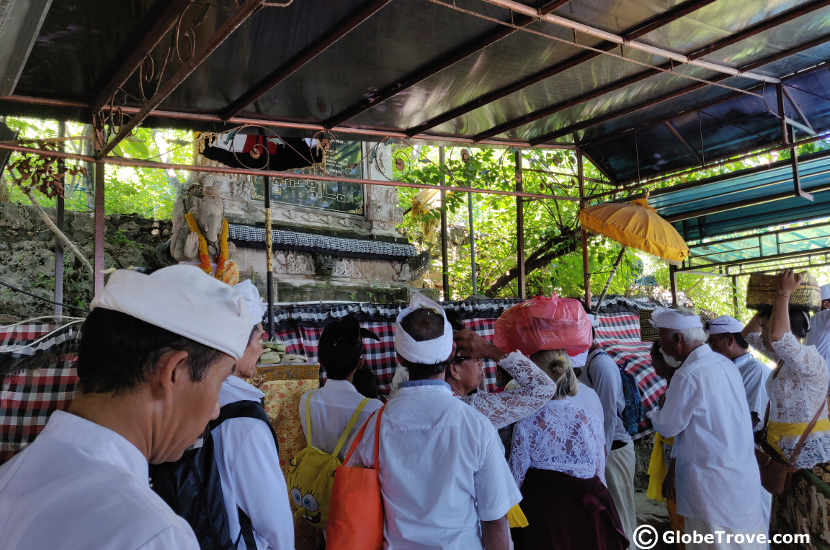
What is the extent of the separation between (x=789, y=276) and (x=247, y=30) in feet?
11.9

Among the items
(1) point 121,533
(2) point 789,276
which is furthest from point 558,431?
(1) point 121,533

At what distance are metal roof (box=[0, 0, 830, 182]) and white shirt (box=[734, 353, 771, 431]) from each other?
2427mm

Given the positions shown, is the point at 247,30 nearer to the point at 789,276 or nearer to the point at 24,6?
the point at 24,6

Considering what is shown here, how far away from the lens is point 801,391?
3.85 m

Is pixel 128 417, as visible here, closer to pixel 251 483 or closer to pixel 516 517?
pixel 251 483

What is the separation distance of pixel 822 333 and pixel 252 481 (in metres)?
4.29

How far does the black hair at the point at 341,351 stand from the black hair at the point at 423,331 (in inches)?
28.6

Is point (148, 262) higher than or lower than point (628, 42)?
lower

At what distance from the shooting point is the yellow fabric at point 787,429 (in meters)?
3.85

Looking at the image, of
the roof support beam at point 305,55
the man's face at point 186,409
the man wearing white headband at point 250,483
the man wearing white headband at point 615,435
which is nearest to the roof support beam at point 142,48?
the roof support beam at point 305,55

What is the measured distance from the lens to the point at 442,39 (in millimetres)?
4535

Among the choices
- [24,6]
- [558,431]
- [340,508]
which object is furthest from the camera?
[558,431]
